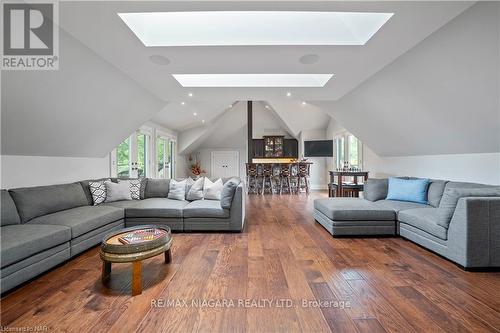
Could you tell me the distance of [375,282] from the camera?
2.02 m

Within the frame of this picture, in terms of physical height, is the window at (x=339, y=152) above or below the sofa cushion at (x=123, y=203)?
above

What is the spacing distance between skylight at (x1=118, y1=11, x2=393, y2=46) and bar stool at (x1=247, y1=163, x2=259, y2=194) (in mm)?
5722

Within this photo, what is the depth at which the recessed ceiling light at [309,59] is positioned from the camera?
8.39ft

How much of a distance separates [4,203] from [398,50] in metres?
4.69

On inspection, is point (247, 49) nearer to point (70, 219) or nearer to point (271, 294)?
point (271, 294)

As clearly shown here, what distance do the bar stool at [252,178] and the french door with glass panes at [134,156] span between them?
3.35 m

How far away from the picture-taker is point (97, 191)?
12.0 feet

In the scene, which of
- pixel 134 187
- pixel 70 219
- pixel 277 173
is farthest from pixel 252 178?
pixel 70 219

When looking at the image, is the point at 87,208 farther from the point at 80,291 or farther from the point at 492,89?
the point at 492,89

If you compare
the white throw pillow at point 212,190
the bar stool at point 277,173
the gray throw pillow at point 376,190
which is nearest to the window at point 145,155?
the white throw pillow at point 212,190

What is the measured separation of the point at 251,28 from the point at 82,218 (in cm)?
300

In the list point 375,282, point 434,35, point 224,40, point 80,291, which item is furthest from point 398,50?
point 80,291

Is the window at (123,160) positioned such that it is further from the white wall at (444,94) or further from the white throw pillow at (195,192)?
the white wall at (444,94)

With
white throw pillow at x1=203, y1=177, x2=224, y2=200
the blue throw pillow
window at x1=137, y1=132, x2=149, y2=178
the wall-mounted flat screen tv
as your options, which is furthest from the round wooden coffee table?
the wall-mounted flat screen tv
